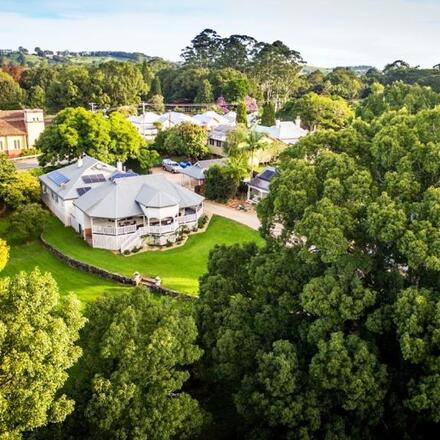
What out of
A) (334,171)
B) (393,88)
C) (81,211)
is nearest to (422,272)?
(334,171)

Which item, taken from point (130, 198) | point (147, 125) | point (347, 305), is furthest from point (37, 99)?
point (347, 305)

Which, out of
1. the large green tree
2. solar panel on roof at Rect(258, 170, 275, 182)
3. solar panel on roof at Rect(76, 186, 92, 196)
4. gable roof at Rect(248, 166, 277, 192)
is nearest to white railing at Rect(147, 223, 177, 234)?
solar panel on roof at Rect(76, 186, 92, 196)

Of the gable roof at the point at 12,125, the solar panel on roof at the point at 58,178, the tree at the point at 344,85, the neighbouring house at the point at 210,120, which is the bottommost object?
the solar panel on roof at the point at 58,178

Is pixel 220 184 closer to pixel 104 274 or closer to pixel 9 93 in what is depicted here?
pixel 104 274

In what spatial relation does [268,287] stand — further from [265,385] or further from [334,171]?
[334,171]

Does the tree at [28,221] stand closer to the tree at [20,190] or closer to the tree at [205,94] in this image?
the tree at [20,190]

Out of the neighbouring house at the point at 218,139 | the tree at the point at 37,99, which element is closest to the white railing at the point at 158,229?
the neighbouring house at the point at 218,139
